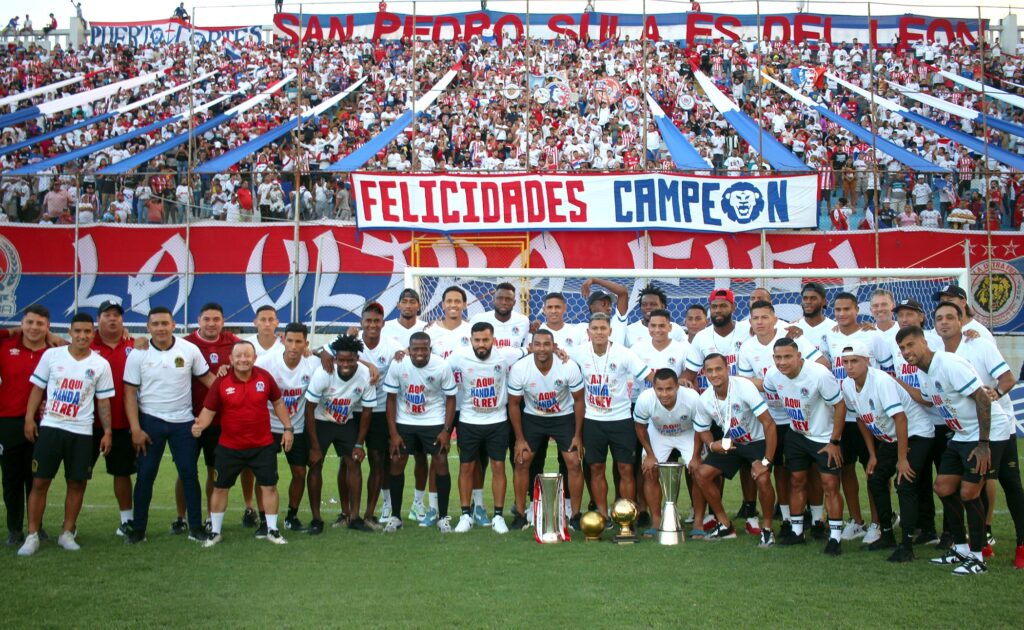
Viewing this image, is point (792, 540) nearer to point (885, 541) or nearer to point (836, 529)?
point (836, 529)

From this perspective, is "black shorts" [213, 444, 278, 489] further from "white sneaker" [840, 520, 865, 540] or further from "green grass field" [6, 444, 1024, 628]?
"white sneaker" [840, 520, 865, 540]

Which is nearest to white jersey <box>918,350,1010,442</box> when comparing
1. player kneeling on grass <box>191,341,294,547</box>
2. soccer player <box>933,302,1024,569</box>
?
soccer player <box>933,302,1024,569</box>

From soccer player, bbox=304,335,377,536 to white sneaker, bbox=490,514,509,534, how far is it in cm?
111

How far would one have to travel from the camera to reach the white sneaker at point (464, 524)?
362 inches

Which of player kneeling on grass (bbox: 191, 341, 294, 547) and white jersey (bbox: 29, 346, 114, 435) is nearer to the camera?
white jersey (bbox: 29, 346, 114, 435)

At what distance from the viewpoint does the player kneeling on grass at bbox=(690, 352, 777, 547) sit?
28.0ft

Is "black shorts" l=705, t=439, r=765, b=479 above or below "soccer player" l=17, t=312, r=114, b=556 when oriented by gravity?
below

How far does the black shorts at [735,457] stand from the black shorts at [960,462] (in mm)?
1496

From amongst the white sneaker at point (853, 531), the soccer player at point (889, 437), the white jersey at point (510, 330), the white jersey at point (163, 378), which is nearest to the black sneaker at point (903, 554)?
the soccer player at point (889, 437)

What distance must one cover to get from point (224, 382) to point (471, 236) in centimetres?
1057

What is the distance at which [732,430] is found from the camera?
344 inches

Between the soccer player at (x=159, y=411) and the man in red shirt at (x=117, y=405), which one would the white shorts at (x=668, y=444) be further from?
the man in red shirt at (x=117, y=405)

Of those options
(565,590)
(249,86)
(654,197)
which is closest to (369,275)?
(654,197)

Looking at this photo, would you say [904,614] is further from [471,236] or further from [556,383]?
[471,236]
